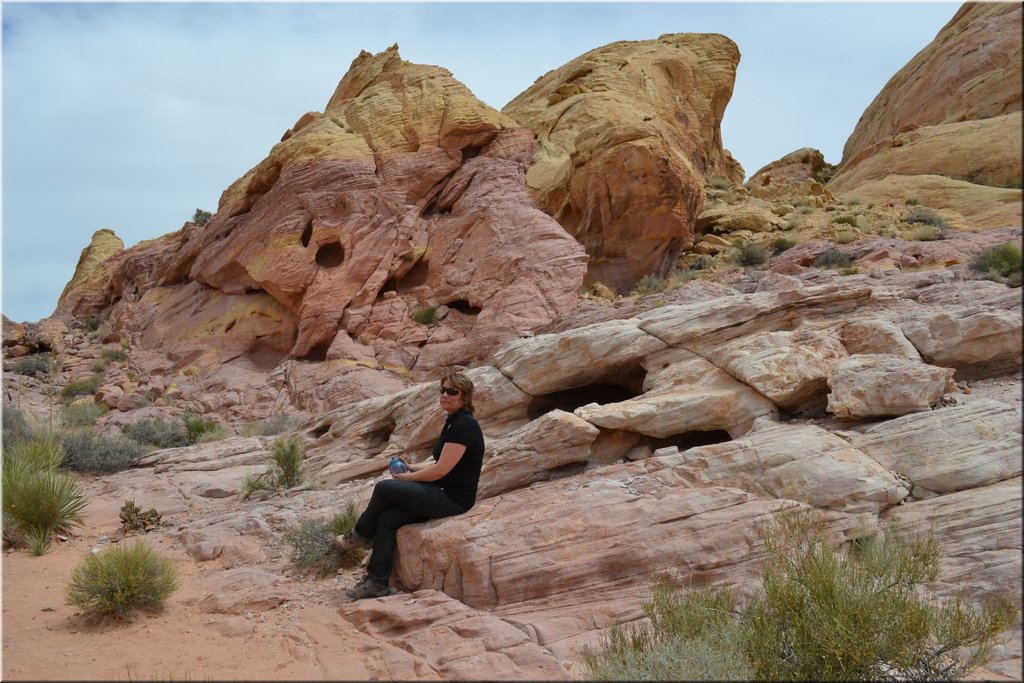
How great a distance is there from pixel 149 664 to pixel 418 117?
19.8 metres

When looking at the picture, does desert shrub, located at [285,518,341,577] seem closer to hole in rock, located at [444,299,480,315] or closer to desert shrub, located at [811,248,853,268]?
hole in rock, located at [444,299,480,315]

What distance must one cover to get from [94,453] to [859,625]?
1169 cm

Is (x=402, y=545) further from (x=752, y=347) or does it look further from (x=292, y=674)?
(x=752, y=347)

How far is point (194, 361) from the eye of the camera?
66.0 feet

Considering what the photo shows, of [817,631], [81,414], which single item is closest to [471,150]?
[81,414]

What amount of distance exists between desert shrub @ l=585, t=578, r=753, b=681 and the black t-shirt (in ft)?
6.25

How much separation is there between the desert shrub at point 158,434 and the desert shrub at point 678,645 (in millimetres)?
12671

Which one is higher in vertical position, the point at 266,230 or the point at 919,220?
the point at 266,230

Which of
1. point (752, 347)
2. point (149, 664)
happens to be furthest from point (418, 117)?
point (149, 664)

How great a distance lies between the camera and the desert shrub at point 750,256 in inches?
828

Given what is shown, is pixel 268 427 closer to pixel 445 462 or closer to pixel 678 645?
pixel 445 462

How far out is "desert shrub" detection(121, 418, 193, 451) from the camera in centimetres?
1441

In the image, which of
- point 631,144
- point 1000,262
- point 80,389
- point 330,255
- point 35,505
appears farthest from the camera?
point 631,144

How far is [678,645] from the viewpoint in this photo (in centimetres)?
399
